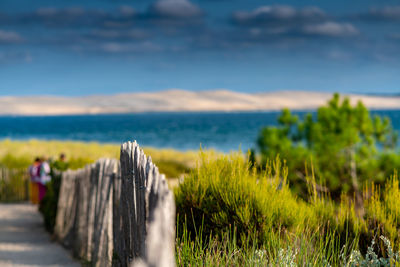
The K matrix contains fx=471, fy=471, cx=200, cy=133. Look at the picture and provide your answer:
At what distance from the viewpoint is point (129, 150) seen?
4.19 meters

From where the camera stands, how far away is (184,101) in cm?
15512

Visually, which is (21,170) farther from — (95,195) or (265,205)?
(265,205)

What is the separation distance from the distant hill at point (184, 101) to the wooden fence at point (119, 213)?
142 m

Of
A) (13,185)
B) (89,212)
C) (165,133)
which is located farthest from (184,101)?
(89,212)

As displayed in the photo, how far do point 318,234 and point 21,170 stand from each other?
11.3 metres

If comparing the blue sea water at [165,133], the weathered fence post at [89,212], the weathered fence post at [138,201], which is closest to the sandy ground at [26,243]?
the weathered fence post at [89,212]

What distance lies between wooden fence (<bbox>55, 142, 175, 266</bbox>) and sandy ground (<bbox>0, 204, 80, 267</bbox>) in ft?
0.89

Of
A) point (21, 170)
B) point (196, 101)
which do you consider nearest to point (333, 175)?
point (21, 170)

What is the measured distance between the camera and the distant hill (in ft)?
511

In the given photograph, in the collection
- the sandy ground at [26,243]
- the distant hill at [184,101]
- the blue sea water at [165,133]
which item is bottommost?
the blue sea water at [165,133]

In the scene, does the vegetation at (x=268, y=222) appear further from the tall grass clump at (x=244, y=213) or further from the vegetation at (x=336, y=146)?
the vegetation at (x=336, y=146)

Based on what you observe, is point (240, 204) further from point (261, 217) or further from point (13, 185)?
point (13, 185)

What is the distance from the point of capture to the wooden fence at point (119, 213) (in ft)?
7.54

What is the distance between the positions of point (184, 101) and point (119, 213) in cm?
15044
